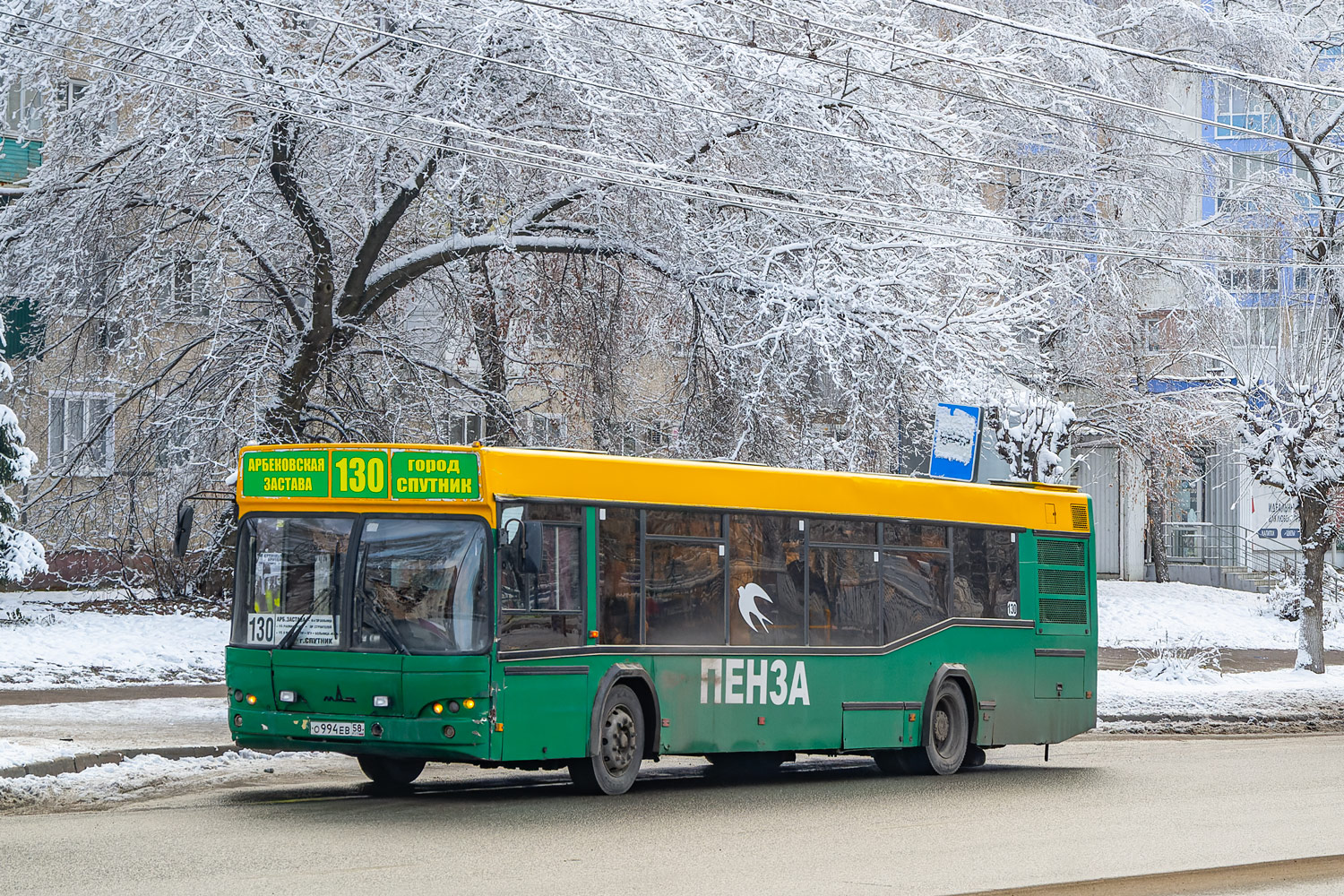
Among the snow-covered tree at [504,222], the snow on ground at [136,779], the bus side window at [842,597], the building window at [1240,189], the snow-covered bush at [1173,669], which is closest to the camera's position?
the snow on ground at [136,779]

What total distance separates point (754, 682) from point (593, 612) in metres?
1.88

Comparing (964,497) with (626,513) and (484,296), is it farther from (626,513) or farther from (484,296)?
(484,296)

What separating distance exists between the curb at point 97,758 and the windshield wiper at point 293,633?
130 cm

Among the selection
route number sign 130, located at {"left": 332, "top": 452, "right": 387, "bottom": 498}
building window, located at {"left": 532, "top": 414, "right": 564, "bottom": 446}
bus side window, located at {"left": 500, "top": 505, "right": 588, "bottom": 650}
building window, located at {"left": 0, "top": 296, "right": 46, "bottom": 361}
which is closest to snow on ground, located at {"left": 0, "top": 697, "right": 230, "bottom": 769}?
route number sign 130, located at {"left": 332, "top": 452, "right": 387, "bottom": 498}

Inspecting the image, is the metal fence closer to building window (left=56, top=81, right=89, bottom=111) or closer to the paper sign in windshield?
building window (left=56, top=81, right=89, bottom=111)

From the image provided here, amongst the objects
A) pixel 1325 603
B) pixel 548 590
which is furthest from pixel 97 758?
pixel 1325 603

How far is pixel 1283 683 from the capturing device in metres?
26.5

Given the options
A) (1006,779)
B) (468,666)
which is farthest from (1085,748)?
(468,666)

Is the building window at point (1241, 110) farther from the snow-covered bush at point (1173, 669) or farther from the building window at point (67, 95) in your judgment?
the building window at point (67, 95)

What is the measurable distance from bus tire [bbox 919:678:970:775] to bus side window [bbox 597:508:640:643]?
12.7 feet

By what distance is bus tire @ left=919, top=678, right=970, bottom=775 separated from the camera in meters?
16.1

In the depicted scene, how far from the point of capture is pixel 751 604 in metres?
14.4

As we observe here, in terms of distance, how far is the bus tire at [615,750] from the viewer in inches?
512

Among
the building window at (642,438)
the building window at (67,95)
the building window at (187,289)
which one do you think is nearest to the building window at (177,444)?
the building window at (187,289)
